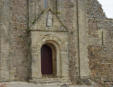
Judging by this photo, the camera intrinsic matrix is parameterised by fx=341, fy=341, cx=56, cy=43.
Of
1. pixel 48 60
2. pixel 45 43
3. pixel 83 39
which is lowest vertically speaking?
pixel 48 60

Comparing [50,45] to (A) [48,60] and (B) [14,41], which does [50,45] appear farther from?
(B) [14,41]

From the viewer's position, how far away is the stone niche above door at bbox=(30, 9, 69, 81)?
17.5 m

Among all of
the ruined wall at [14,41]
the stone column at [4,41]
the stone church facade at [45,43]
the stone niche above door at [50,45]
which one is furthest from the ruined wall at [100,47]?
the stone column at [4,41]

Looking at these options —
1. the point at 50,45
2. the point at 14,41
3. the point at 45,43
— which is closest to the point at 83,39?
the point at 50,45

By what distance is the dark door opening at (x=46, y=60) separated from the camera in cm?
1817

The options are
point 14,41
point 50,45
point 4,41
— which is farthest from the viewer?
point 50,45

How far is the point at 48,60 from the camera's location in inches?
720

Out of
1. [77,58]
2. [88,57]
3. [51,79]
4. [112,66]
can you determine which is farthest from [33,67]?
[112,66]

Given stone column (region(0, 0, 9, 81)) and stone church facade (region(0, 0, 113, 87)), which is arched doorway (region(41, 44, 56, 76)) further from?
stone column (region(0, 0, 9, 81))

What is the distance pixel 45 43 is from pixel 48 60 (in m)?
1.00

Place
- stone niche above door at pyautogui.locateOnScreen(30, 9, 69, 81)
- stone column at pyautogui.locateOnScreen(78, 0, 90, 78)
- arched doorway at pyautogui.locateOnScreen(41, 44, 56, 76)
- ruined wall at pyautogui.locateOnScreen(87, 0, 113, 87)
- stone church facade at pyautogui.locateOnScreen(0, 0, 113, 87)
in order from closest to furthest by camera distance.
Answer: stone church facade at pyautogui.locateOnScreen(0, 0, 113, 87), stone niche above door at pyautogui.locateOnScreen(30, 9, 69, 81), arched doorway at pyautogui.locateOnScreen(41, 44, 56, 76), stone column at pyautogui.locateOnScreen(78, 0, 90, 78), ruined wall at pyautogui.locateOnScreen(87, 0, 113, 87)

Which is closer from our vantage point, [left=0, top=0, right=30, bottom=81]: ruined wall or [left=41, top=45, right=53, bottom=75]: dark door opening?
[left=0, top=0, right=30, bottom=81]: ruined wall

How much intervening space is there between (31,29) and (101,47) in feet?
16.4

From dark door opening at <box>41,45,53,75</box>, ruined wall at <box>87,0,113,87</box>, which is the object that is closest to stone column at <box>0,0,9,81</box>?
dark door opening at <box>41,45,53,75</box>
